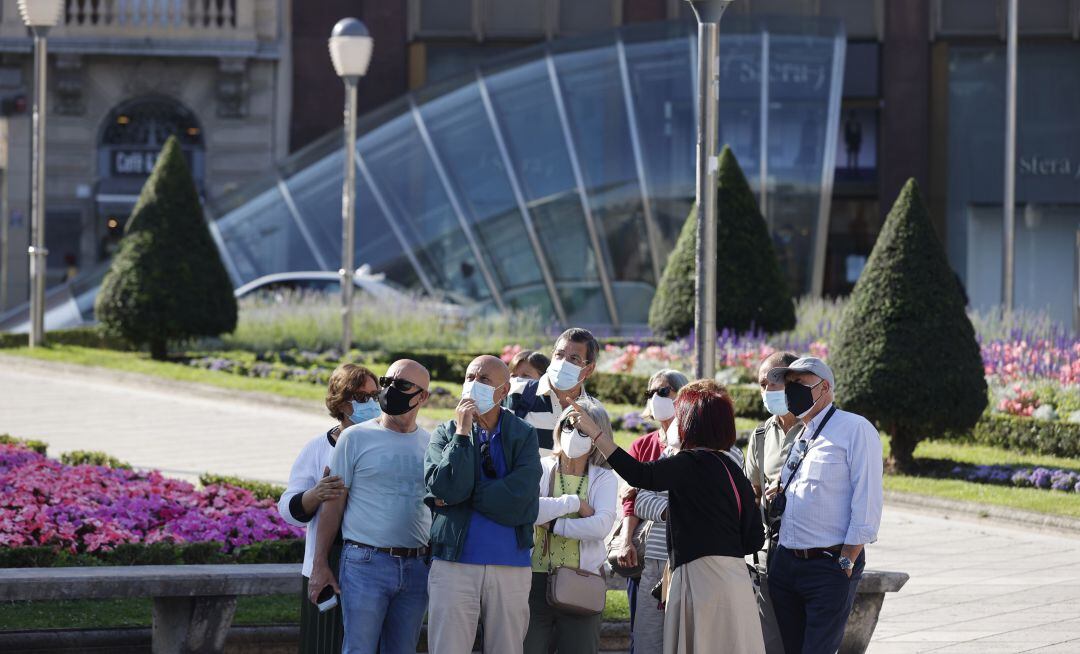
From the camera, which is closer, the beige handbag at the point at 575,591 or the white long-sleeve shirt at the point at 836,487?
the beige handbag at the point at 575,591

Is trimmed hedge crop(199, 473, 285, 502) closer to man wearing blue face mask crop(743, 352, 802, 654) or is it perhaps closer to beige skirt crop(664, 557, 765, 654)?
man wearing blue face mask crop(743, 352, 802, 654)

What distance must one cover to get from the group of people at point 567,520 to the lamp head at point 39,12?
18565 mm

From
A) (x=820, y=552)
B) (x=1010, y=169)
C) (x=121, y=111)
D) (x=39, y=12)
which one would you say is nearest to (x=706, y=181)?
(x=820, y=552)

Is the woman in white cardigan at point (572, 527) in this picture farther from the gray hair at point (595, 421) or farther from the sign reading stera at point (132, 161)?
the sign reading stera at point (132, 161)

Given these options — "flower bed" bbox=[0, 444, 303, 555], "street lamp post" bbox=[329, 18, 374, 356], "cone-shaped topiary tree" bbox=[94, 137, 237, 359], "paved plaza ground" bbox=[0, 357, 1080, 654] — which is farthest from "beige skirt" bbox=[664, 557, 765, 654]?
"cone-shaped topiary tree" bbox=[94, 137, 237, 359]

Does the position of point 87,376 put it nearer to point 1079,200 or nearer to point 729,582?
point 729,582

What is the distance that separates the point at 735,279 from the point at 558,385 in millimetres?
13770

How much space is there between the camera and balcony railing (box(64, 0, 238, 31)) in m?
35.2

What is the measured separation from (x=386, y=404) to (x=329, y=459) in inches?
14.4

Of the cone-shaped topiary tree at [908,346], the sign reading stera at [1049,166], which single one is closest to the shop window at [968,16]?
the sign reading stera at [1049,166]

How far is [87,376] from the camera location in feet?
70.2

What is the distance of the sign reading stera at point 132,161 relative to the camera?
34.9 meters

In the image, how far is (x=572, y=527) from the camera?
269 inches

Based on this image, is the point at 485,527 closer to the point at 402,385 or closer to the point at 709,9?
the point at 402,385
